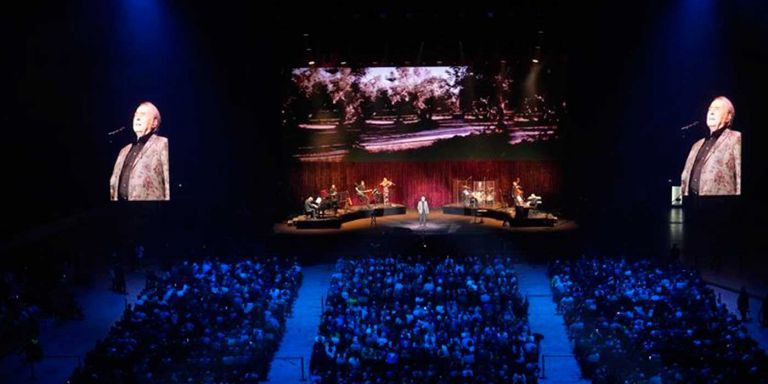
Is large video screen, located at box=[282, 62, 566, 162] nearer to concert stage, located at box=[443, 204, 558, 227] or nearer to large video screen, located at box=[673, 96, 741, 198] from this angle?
concert stage, located at box=[443, 204, 558, 227]

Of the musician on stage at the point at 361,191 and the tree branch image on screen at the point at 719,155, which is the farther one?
the musician on stage at the point at 361,191

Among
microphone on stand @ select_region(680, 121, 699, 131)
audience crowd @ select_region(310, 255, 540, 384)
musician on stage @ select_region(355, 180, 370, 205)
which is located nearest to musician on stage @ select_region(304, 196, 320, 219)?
musician on stage @ select_region(355, 180, 370, 205)

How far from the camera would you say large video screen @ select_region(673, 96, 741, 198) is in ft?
90.2

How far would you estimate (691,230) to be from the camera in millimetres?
27672

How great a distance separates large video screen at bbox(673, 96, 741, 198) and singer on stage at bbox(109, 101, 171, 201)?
732 inches

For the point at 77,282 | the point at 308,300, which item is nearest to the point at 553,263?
the point at 308,300

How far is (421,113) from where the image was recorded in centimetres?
3056

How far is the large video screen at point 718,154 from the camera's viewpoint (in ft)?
90.2

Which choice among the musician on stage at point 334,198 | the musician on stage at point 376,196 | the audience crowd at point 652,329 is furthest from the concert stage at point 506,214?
the audience crowd at point 652,329

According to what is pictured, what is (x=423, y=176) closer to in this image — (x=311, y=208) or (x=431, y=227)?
(x=431, y=227)

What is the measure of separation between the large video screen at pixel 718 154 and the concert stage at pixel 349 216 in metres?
10.8

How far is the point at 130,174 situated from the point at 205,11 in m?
6.09

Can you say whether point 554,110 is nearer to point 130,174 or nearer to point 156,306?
point 130,174

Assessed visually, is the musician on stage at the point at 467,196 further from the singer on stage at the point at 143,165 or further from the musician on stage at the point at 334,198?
the singer on stage at the point at 143,165
